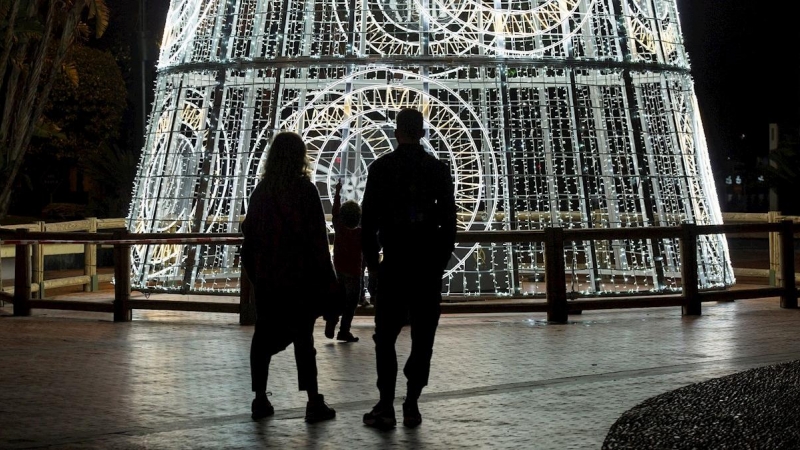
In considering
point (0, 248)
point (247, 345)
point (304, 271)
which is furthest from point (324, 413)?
point (0, 248)

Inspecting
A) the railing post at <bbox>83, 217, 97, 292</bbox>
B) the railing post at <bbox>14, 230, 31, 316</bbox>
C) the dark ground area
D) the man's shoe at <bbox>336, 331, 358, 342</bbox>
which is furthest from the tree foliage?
the dark ground area

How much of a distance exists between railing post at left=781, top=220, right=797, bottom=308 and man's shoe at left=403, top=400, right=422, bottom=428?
27.0 feet

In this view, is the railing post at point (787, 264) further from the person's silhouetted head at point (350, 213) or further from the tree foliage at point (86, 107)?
the tree foliage at point (86, 107)

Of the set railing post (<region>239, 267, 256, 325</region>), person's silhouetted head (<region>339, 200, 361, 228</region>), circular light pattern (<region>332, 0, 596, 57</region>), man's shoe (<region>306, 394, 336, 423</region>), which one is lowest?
man's shoe (<region>306, 394, 336, 423</region>)

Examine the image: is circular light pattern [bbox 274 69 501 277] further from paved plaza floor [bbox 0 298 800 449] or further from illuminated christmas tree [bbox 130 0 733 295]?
paved plaza floor [bbox 0 298 800 449]

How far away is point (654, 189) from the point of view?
15.8 meters

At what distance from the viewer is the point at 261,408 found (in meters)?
8.20

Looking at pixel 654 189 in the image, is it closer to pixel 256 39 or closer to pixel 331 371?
pixel 256 39

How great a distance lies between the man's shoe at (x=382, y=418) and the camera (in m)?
7.84

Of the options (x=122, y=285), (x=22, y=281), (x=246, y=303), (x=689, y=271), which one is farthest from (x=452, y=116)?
(x=22, y=281)

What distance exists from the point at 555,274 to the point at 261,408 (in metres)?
5.83

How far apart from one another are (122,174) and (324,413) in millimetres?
25460

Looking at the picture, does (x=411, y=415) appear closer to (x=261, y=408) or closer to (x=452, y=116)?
(x=261, y=408)

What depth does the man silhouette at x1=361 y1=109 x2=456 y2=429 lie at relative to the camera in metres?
7.98
